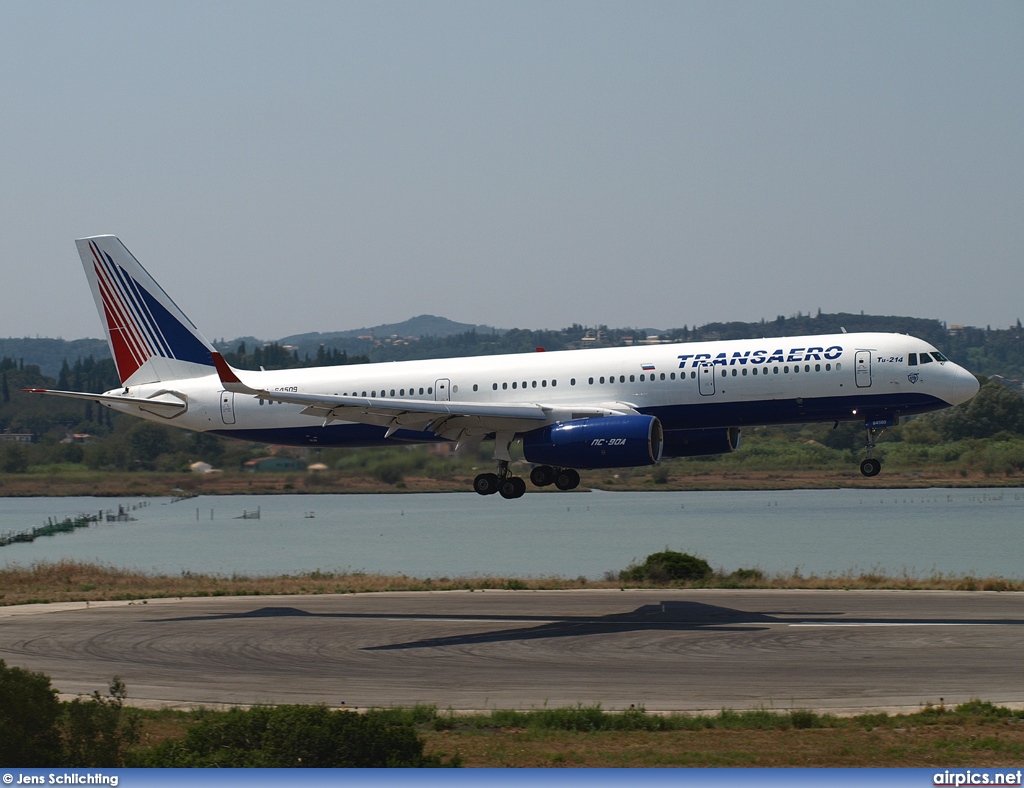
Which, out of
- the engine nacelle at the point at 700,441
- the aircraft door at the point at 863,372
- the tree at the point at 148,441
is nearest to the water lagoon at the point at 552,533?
the tree at the point at 148,441

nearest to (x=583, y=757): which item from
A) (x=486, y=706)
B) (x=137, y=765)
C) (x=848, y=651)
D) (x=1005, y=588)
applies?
(x=486, y=706)

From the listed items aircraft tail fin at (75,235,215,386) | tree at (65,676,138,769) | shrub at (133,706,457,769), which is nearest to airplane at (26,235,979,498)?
aircraft tail fin at (75,235,215,386)

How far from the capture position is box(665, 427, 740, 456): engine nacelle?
130 ft

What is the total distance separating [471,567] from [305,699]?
40451mm

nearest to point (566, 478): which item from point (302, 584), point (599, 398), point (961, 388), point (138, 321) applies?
point (599, 398)

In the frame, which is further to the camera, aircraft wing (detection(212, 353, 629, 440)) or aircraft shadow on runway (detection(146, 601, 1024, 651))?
aircraft wing (detection(212, 353, 629, 440))

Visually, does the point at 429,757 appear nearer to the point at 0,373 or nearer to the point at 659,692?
the point at 659,692

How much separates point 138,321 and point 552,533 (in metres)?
45.4

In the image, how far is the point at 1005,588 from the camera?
40.8m

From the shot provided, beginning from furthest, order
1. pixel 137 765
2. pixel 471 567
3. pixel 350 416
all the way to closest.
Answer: pixel 471 567 < pixel 350 416 < pixel 137 765

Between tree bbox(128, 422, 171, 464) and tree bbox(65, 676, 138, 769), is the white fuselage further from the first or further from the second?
tree bbox(128, 422, 171, 464)

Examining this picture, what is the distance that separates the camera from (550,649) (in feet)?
96.7

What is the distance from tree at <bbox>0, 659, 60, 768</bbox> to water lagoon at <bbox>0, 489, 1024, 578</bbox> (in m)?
41.8

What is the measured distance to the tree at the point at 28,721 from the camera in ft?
53.1
